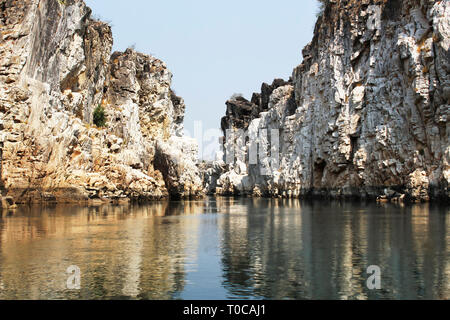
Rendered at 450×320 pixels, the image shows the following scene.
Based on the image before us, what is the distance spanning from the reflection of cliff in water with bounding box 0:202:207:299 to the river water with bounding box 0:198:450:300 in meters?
0.03

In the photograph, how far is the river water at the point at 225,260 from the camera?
13422 mm

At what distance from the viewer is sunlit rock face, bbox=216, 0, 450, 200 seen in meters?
50.6

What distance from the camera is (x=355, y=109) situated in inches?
2643

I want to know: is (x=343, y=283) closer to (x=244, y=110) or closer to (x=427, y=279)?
(x=427, y=279)

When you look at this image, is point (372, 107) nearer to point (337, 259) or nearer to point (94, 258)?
point (337, 259)

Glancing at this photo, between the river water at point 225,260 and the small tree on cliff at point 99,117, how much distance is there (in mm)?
39046

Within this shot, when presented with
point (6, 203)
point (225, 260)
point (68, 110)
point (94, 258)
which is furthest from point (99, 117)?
point (225, 260)

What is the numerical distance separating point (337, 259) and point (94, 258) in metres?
8.87

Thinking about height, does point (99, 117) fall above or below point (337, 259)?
above

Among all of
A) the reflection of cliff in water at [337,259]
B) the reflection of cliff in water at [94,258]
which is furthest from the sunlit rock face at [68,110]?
the reflection of cliff in water at [337,259]

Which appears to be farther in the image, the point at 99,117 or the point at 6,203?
the point at 99,117

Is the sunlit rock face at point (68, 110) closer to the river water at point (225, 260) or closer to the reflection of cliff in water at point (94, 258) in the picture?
the reflection of cliff in water at point (94, 258)

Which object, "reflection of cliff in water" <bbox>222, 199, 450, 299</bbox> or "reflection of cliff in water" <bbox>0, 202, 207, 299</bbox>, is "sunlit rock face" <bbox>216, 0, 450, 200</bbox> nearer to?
"reflection of cliff in water" <bbox>222, 199, 450, 299</bbox>

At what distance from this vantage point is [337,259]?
1795 cm
